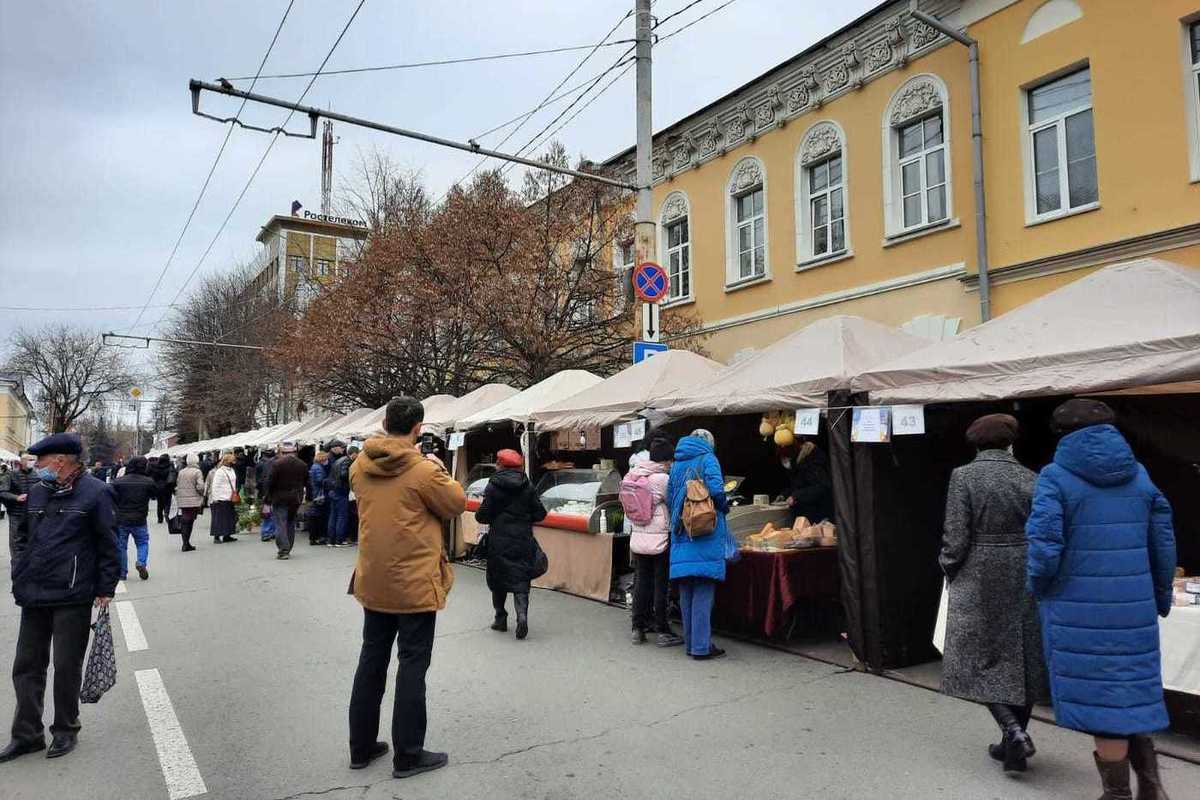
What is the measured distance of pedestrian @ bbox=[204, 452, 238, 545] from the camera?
52.9 ft

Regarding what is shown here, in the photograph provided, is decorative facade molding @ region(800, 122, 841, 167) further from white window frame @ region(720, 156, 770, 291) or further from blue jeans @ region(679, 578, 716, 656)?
blue jeans @ region(679, 578, 716, 656)

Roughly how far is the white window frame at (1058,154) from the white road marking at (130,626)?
37.9ft

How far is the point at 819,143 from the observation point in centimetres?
1404

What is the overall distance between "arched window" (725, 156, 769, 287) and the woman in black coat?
29.6 feet

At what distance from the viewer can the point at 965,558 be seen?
428cm

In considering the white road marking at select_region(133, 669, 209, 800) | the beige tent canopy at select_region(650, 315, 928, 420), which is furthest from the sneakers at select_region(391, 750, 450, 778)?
the beige tent canopy at select_region(650, 315, 928, 420)

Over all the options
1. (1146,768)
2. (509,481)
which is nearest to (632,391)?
(509,481)

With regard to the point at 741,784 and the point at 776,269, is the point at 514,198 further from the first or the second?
the point at 741,784

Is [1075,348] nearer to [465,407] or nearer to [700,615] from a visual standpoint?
[700,615]

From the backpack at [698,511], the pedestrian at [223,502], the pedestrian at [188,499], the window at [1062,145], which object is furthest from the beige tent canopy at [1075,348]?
the pedestrian at [223,502]

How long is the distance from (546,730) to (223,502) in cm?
1370

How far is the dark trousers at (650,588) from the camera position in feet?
23.2

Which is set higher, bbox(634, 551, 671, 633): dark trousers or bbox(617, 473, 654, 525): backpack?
bbox(617, 473, 654, 525): backpack

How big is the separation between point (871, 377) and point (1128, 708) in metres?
3.09
